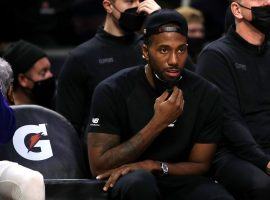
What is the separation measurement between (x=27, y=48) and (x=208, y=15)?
97.8 inches

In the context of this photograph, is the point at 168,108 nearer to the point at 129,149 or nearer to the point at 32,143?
the point at 129,149

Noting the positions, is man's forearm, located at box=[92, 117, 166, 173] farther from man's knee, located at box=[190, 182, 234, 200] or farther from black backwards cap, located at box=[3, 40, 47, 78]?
black backwards cap, located at box=[3, 40, 47, 78]

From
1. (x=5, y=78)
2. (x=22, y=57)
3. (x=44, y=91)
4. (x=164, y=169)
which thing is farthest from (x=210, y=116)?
(x=22, y=57)

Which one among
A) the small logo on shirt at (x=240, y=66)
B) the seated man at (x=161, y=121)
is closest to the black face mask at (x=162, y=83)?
the seated man at (x=161, y=121)

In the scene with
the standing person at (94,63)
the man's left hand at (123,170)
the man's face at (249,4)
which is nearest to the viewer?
the man's left hand at (123,170)

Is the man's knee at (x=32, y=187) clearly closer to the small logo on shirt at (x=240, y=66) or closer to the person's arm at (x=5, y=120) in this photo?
the person's arm at (x=5, y=120)

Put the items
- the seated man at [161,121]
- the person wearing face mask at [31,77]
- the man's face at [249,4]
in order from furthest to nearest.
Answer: the person wearing face mask at [31,77]
the man's face at [249,4]
the seated man at [161,121]

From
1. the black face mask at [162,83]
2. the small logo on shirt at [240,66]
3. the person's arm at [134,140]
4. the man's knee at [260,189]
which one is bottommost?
the man's knee at [260,189]

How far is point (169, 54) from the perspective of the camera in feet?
16.9

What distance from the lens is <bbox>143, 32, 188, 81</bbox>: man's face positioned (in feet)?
16.8

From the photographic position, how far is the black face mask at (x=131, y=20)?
623 cm

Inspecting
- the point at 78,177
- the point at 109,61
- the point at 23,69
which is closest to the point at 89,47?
the point at 109,61

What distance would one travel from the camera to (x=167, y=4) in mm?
8953

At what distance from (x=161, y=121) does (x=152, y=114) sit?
15 cm
